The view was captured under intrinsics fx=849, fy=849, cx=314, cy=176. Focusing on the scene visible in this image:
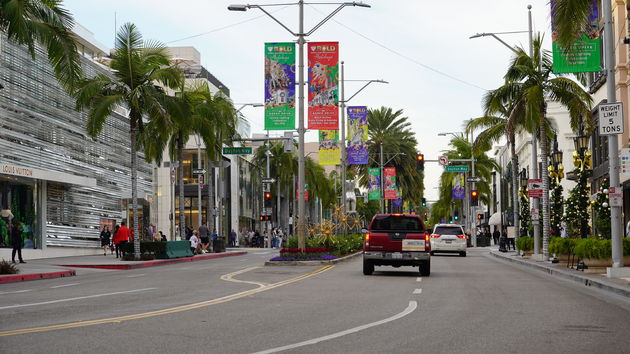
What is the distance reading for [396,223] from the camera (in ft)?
85.4

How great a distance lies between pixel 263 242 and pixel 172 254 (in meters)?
38.7

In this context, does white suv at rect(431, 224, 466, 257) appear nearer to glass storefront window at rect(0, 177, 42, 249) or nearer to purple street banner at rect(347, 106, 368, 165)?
purple street banner at rect(347, 106, 368, 165)

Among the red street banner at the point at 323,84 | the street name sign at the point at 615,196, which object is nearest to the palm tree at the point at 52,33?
the red street banner at the point at 323,84

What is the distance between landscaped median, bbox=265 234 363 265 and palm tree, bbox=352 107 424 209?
27.6 metres

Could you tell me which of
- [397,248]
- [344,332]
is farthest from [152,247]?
[344,332]

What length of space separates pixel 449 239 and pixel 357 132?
25.5ft

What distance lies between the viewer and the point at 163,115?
120 ft

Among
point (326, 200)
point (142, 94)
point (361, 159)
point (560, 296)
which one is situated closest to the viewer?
point (560, 296)

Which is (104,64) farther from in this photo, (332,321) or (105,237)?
(332,321)

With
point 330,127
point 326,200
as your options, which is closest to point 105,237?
point 330,127

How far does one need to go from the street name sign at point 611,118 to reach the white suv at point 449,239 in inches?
911

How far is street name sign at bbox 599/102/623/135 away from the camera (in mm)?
22641

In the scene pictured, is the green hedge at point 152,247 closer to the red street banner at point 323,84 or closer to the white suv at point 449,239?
the red street banner at point 323,84

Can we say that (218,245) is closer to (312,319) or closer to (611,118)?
(611,118)
